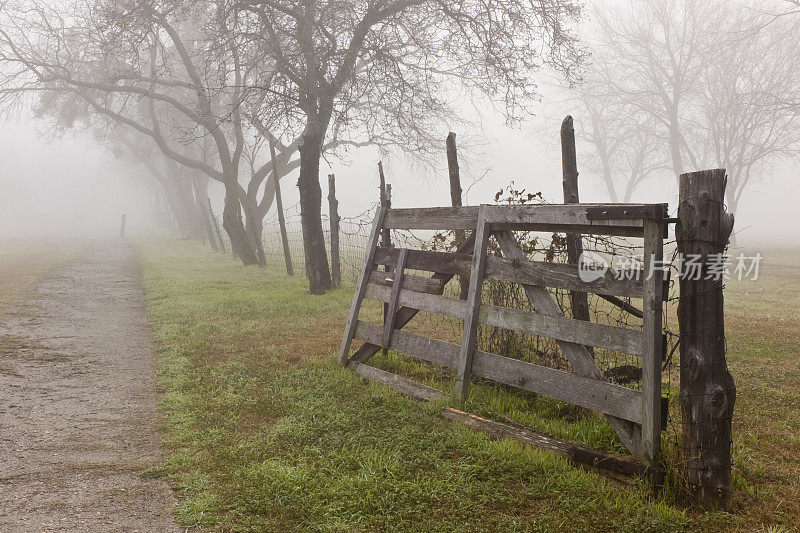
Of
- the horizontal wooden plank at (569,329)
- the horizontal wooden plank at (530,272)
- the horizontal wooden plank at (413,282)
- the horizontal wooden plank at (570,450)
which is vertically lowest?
the horizontal wooden plank at (570,450)

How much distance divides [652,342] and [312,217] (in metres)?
9.56

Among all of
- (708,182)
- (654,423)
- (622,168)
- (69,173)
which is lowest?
(654,423)

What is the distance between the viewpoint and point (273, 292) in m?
12.4

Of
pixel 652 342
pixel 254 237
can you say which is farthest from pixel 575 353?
pixel 254 237

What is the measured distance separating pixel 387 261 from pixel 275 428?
2.74 metres

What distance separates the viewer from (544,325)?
471 centimetres

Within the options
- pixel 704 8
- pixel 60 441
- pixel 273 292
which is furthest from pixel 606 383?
pixel 704 8

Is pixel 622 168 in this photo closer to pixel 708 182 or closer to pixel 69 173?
pixel 708 182

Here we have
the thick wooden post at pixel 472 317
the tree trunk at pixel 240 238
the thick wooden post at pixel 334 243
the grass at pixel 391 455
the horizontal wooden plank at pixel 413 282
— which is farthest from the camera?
the tree trunk at pixel 240 238

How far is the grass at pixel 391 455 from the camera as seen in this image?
137 inches


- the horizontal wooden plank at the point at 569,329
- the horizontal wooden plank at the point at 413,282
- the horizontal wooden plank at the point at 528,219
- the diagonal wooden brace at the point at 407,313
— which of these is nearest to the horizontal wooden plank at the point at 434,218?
the horizontal wooden plank at the point at 528,219

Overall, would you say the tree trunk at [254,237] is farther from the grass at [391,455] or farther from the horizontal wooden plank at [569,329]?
the horizontal wooden plank at [569,329]

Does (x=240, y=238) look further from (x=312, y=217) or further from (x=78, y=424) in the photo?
(x=78, y=424)

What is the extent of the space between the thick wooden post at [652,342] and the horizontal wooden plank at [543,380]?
112 millimetres
